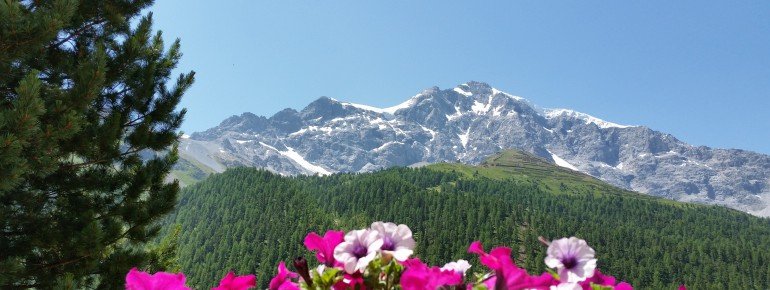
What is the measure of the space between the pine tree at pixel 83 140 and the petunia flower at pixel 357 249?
7.12 metres

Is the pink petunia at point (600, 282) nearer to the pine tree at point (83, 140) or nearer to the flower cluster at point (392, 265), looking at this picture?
the flower cluster at point (392, 265)

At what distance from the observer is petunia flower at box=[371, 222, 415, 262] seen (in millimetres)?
1989

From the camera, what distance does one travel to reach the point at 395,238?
80.5 inches

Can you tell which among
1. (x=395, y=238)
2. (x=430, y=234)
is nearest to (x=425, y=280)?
(x=395, y=238)

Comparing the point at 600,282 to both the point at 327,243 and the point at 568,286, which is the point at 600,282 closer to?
the point at 568,286

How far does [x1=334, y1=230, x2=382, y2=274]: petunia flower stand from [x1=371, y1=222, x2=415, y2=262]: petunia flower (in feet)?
0.15

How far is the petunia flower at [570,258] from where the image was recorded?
1903 mm

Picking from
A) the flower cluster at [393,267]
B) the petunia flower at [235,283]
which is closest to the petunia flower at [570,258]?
the flower cluster at [393,267]

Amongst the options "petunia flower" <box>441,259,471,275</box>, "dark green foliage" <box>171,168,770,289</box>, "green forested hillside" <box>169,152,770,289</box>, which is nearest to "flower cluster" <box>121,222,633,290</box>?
"petunia flower" <box>441,259,471,275</box>

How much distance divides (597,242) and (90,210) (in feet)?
573

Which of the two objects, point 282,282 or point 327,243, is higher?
point 327,243

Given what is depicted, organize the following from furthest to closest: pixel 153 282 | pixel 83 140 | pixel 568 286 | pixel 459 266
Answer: pixel 83 140
pixel 459 266
pixel 568 286
pixel 153 282

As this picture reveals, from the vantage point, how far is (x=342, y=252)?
1.95 metres

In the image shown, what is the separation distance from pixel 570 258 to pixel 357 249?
0.85 m
